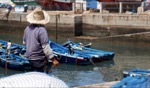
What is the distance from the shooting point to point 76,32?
27266 millimetres

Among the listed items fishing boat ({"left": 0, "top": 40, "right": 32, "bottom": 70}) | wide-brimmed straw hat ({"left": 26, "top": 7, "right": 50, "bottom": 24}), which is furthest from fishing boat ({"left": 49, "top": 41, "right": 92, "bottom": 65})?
wide-brimmed straw hat ({"left": 26, "top": 7, "right": 50, "bottom": 24})

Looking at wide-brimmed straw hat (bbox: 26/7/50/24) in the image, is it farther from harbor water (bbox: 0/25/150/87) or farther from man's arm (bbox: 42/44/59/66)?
harbor water (bbox: 0/25/150/87)

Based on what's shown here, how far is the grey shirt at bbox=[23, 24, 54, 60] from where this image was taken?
5355 millimetres

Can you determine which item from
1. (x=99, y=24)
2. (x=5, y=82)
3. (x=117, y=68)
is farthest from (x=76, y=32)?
(x=5, y=82)

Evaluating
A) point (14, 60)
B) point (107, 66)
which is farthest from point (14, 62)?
point (107, 66)

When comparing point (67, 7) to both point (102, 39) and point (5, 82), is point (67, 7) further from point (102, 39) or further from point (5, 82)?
point (5, 82)

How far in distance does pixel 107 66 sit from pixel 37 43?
12.4 metres

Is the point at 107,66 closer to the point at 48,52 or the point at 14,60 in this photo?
the point at 14,60

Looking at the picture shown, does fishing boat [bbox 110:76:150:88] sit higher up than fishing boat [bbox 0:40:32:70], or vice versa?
fishing boat [bbox 110:76:150:88]

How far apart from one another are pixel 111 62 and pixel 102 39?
7.09m

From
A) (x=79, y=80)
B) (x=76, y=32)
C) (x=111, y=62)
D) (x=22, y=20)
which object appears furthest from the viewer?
(x=22, y=20)

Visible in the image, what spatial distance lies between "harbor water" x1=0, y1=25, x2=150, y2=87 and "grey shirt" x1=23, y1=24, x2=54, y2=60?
496cm

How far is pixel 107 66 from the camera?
57.6ft

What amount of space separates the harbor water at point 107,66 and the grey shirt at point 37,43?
16.3ft
